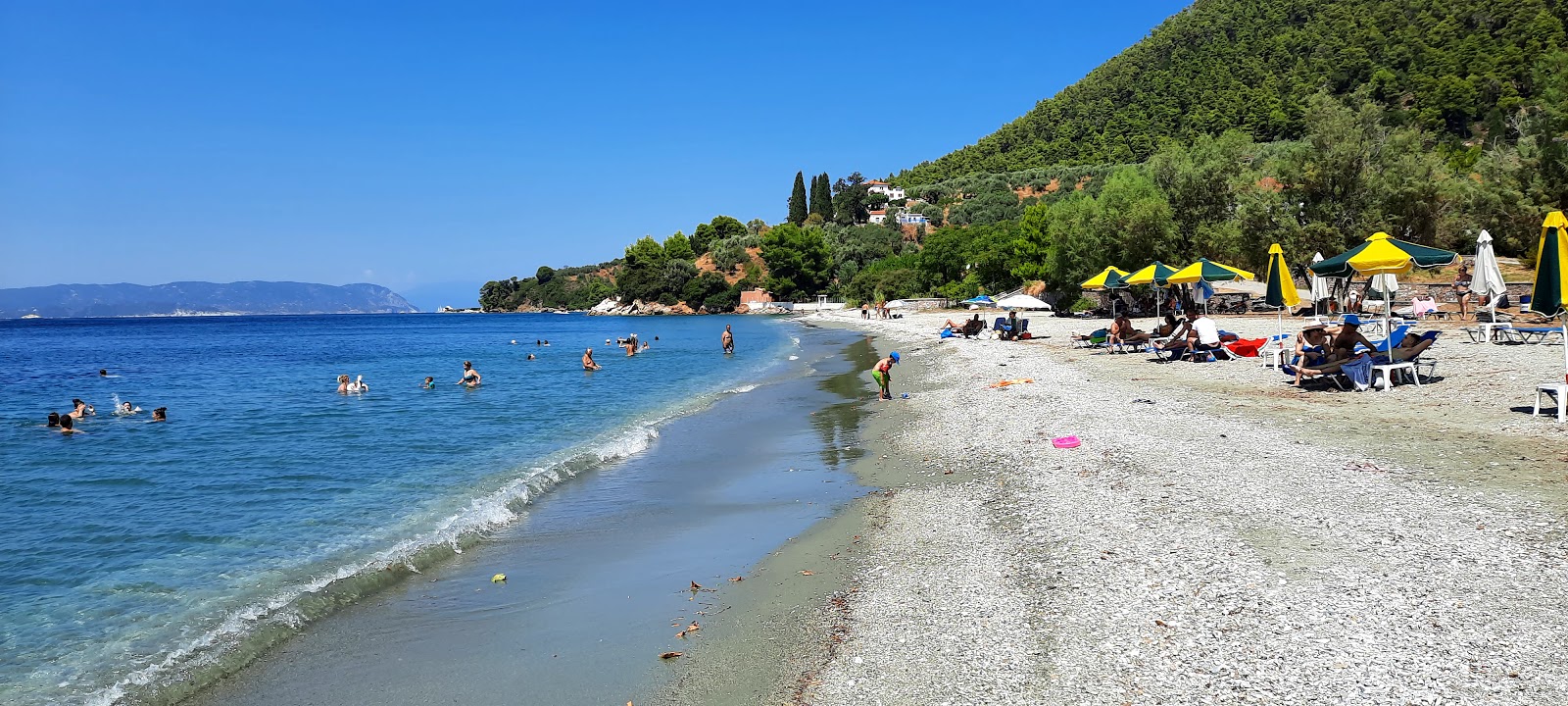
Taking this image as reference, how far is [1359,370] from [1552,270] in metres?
3.95

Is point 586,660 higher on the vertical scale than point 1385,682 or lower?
lower

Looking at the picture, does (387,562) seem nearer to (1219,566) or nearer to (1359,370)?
(1219,566)

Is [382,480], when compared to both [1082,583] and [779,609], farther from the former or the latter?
[1082,583]

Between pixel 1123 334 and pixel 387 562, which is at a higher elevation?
pixel 1123 334

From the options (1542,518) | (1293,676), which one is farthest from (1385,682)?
(1542,518)

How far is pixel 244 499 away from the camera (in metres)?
11.5

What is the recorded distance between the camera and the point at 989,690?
461 cm

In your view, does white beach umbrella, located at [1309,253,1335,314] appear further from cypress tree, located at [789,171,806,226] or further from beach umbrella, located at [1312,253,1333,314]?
cypress tree, located at [789,171,806,226]

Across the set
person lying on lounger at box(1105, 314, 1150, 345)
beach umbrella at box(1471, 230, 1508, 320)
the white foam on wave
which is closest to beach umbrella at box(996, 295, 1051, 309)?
person lying on lounger at box(1105, 314, 1150, 345)

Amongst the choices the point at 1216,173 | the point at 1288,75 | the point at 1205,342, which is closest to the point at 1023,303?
the point at 1216,173

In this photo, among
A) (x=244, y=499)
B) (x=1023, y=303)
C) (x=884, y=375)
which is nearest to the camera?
(x=244, y=499)

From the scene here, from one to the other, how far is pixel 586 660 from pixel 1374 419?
10800mm

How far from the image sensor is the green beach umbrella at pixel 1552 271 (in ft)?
32.5

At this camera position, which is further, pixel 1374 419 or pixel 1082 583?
pixel 1374 419
